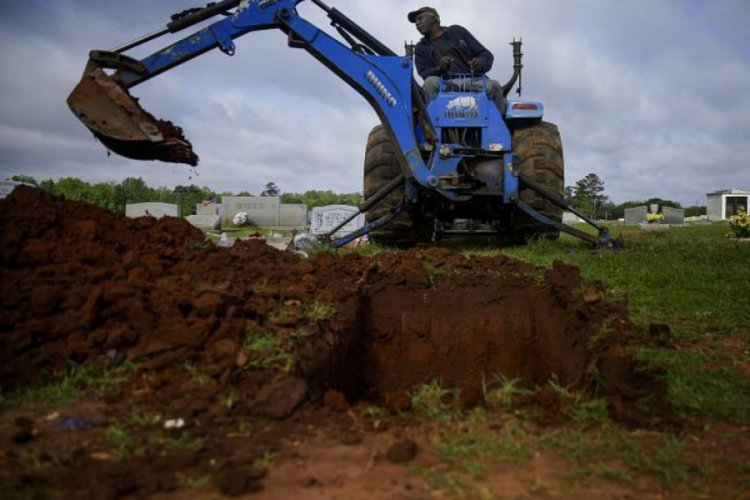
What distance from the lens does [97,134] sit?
23.2 ft

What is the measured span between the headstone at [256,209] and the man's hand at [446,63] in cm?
1666

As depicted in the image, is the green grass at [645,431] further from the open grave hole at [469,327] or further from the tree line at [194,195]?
the tree line at [194,195]

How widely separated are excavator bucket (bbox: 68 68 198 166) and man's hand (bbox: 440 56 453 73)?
165 inches

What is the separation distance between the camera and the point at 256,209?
25.5m

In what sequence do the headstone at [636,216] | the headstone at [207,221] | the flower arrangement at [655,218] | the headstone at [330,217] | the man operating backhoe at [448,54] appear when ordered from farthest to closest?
the headstone at [636,216]
the flower arrangement at [655,218]
the headstone at [207,221]
the headstone at [330,217]
the man operating backhoe at [448,54]

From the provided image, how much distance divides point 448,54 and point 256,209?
16895 mm

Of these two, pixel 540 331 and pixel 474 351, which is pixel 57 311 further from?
pixel 540 331

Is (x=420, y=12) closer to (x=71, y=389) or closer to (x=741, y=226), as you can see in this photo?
(x=71, y=389)

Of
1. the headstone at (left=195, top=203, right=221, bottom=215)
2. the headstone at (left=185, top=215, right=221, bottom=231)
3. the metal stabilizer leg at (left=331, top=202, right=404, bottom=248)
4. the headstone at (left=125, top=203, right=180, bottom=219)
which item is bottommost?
the metal stabilizer leg at (left=331, top=202, right=404, bottom=248)

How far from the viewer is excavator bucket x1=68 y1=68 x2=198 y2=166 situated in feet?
23.0

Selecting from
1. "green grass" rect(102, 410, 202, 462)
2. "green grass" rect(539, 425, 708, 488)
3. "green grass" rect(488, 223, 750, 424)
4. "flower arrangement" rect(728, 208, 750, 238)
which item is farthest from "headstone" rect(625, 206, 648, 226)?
"green grass" rect(102, 410, 202, 462)

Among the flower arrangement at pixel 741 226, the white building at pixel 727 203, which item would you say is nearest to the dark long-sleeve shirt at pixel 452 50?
the flower arrangement at pixel 741 226

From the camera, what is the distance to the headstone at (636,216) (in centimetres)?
2942

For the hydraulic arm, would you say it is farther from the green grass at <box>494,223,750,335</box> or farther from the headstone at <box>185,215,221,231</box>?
the headstone at <box>185,215,221,231</box>
